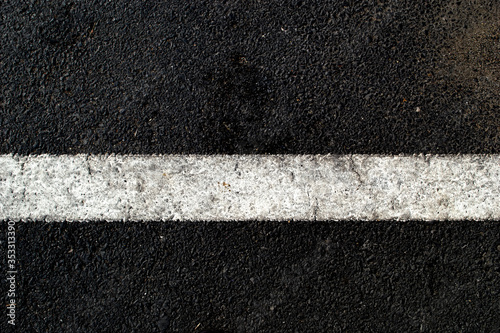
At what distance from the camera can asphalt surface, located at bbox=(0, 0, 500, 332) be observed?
1763 millimetres

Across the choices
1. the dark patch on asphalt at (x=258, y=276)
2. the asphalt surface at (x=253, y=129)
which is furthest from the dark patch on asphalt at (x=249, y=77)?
the dark patch on asphalt at (x=258, y=276)

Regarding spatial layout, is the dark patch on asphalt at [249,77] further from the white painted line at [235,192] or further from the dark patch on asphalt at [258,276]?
the dark patch on asphalt at [258,276]

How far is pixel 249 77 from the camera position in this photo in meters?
1.86

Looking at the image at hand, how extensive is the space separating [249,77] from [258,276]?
1.18 m

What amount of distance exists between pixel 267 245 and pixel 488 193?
1.30m

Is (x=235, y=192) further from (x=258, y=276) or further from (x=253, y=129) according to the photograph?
(x=258, y=276)

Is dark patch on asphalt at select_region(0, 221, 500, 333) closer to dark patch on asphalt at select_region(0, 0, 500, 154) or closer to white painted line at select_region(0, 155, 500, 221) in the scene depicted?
white painted line at select_region(0, 155, 500, 221)

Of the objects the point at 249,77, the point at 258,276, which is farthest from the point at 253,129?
the point at 258,276

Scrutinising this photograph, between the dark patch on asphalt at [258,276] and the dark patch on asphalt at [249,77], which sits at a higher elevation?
the dark patch on asphalt at [249,77]

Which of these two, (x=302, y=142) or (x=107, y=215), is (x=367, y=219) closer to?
(x=302, y=142)

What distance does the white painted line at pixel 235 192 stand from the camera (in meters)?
1.76

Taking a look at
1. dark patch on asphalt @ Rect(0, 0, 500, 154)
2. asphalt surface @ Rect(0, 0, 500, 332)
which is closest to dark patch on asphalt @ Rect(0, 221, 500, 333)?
asphalt surface @ Rect(0, 0, 500, 332)

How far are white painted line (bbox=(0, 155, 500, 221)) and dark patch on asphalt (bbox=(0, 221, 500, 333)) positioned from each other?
0.23ft

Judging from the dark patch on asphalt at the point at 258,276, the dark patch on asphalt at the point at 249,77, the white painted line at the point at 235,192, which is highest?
the dark patch on asphalt at the point at 249,77
